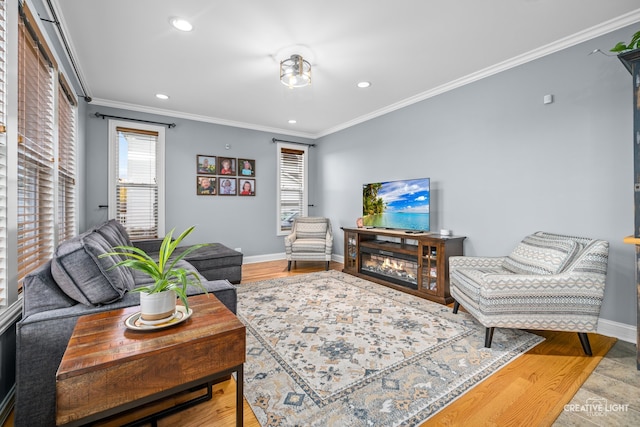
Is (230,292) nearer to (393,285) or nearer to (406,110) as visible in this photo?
(393,285)

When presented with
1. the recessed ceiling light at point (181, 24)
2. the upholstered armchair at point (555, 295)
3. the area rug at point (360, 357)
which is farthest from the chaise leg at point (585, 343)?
the recessed ceiling light at point (181, 24)

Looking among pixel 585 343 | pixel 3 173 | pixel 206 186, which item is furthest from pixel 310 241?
pixel 3 173

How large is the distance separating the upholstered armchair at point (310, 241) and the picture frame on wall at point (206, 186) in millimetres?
1515

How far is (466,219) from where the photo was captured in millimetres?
3535

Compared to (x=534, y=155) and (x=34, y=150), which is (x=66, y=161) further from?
(x=534, y=155)

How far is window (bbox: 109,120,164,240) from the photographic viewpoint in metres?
4.30

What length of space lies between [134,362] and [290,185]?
193 inches

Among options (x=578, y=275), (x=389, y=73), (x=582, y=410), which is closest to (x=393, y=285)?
(x=578, y=275)

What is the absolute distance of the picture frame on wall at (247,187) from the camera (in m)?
5.35

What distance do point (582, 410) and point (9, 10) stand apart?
3.63m

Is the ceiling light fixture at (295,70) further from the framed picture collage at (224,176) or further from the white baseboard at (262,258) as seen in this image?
the white baseboard at (262,258)

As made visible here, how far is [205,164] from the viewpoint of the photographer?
5.00 meters

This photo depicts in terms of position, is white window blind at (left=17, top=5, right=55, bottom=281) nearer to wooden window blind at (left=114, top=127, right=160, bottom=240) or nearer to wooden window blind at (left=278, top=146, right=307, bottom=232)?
wooden window blind at (left=114, top=127, right=160, bottom=240)

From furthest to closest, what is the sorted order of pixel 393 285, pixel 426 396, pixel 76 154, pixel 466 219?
pixel 393 285
pixel 466 219
pixel 76 154
pixel 426 396
